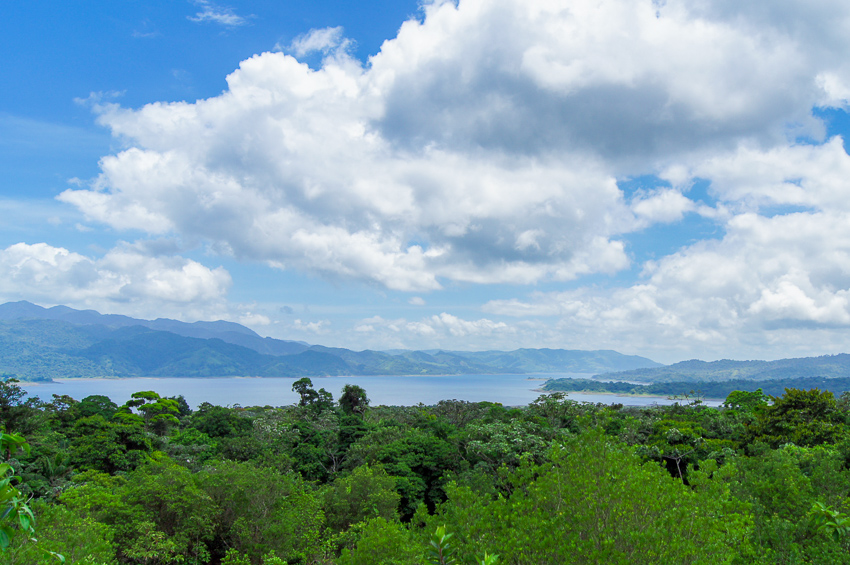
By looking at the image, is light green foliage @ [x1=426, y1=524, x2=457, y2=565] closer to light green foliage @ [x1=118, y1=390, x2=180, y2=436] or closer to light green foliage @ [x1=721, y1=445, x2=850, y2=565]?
light green foliage @ [x1=721, y1=445, x2=850, y2=565]

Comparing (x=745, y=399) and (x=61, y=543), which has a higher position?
(x=61, y=543)

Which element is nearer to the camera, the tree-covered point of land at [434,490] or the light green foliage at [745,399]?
the tree-covered point of land at [434,490]

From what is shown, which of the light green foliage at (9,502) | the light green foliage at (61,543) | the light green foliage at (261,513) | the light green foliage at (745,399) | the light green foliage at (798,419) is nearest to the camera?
the light green foliage at (9,502)

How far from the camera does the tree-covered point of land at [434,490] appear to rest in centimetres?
803

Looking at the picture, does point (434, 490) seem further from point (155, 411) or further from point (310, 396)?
point (310, 396)

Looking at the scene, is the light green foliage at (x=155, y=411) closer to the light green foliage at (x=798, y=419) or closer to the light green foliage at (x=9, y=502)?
the light green foliage at (x=9, y=502)

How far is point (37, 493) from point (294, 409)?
122ft

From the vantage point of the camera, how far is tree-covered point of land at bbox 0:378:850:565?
803 centimetres

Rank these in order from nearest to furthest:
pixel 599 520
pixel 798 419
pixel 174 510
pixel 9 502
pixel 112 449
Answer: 1. pixel 9 502
2. pixel 599 520
3. pixel 174 510
4. pixel 798 419
5. pixel 112 449

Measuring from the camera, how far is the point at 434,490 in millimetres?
28625

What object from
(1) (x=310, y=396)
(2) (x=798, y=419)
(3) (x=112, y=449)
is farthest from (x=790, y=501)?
(1) (x=310, y=396)

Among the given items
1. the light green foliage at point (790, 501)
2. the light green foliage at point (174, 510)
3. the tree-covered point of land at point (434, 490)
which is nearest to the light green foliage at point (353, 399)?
the tree-covered point of land at point (434, 490)

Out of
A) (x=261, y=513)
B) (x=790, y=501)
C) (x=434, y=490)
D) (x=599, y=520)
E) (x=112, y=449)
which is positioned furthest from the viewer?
(x=434, y=490)

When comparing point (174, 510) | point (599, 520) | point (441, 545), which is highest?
point (441, 545)
